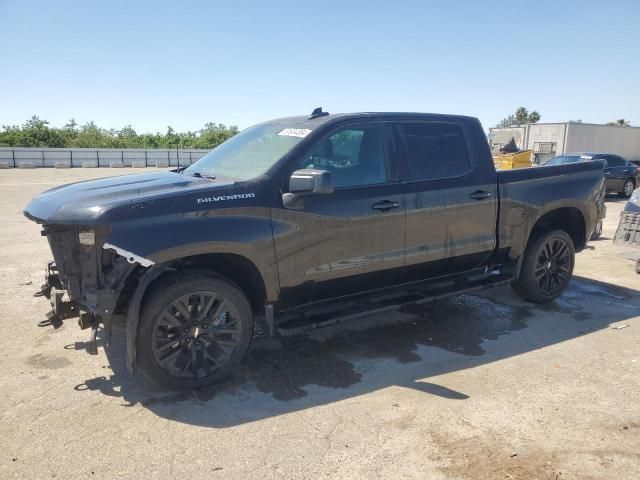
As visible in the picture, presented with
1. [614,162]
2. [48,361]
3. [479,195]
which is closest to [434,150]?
[479,195]

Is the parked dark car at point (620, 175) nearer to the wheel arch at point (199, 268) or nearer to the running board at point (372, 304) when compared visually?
the running board at point (372, 304)

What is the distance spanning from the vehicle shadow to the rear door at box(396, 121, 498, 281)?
643 millimetres

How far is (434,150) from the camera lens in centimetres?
469

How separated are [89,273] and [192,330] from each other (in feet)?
2.68

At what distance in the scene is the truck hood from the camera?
3283mm

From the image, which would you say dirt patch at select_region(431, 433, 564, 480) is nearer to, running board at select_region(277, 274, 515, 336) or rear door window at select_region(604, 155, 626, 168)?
running board at select_region(277, 274, 515, 336)

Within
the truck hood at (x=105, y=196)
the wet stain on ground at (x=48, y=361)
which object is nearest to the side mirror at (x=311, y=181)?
the truck hood at (x=105, y=196)

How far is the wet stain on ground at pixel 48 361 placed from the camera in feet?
13.4

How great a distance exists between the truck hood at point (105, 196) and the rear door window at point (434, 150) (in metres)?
1.68

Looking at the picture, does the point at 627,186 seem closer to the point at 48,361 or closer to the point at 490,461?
the point at 490,461

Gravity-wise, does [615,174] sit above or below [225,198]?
below

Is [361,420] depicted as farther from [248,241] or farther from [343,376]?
[248,241]

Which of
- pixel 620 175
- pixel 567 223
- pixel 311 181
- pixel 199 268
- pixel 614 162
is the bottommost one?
pixel 199 268

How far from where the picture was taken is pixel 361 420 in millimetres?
3318
